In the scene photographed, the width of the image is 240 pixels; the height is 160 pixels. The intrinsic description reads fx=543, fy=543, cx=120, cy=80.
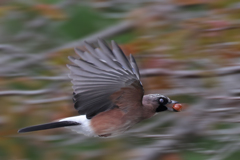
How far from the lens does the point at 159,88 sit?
14.0 ft

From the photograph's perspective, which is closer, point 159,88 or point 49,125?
point 49,125

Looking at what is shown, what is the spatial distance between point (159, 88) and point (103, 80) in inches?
26.1

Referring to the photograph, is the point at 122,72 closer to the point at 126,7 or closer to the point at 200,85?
the point at 200,85

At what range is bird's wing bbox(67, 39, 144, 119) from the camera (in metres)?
3.62

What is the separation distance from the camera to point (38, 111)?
4.46 m

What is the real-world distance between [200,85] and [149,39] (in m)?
0.56

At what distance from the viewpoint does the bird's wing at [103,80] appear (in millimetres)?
3625

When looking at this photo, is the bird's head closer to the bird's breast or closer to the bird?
the bird

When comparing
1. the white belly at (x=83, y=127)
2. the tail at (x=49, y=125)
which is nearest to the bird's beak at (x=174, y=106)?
the white belly at (x=83, y=127)

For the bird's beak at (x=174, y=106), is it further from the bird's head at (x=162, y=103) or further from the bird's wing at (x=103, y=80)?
the bird's wing at (x=103, y=80)

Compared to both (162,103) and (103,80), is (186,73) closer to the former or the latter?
(162,103)

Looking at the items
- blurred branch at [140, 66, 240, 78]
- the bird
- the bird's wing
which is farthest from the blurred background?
the bird's wing

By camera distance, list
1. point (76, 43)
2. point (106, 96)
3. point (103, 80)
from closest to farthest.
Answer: point (103, 80) < point (106, 96) < point (76, 43)

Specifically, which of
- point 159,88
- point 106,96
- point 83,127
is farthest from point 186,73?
point 83,127
